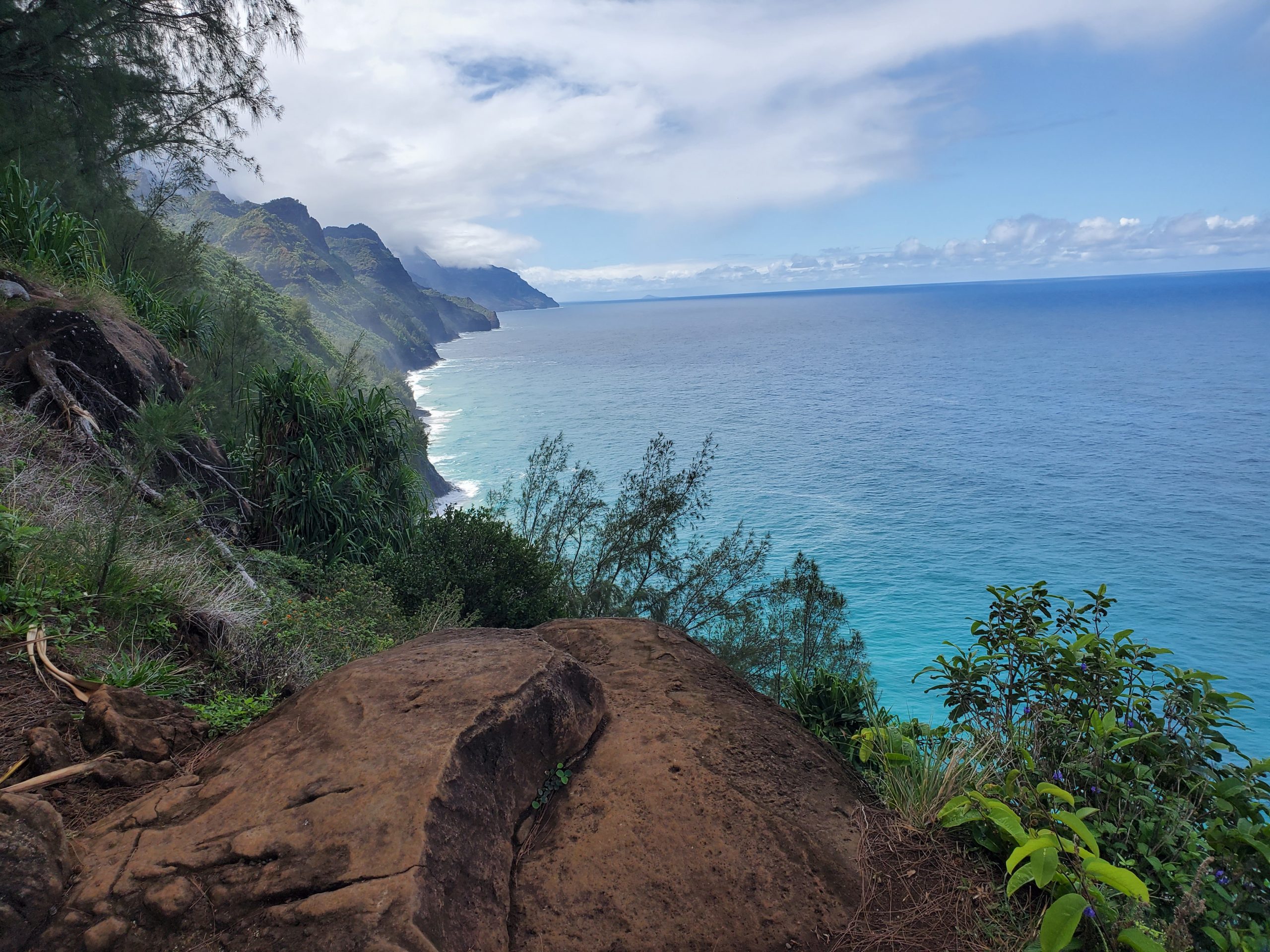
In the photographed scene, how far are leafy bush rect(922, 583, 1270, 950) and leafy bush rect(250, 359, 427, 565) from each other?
1108 centimetres

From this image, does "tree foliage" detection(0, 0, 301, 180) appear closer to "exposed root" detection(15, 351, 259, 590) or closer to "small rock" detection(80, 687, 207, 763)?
"exposed root" detection(15, 351, 259, 590)

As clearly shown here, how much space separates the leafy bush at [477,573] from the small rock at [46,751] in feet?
27.0

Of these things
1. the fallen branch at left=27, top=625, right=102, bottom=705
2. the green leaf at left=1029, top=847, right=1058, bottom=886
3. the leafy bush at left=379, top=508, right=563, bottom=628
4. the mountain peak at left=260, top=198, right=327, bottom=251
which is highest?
the mountain peak at left=260, top=198, right=327, bottom=251

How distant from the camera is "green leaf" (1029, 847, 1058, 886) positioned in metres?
2.71

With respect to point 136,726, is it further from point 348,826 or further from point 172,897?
point 348,826

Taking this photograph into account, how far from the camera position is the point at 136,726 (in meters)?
3.32

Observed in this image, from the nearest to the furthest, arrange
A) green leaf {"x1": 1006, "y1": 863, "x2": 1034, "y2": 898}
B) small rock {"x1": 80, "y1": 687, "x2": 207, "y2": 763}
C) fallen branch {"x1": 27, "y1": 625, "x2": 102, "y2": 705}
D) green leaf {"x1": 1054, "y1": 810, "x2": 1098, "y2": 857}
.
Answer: green leaf {"x1": 1054, "y1": 810, "x2": 1098, "y2": 857}
green leaf {"x1": 1006, "y1": 863, "x2": 1034, "y2": 898}
small rock {"x1": 80, "y1": 687, "x2": 207, "y2": 763}
fallen branch {"x1": 27, "y1": 625, "x2": 102, "y2": 705}

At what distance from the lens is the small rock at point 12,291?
799 cm

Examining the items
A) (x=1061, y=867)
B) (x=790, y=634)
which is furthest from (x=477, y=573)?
(x=790, y=634)

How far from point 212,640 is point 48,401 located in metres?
4.68

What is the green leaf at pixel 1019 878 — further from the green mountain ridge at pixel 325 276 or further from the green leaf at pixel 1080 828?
the green mountain ridge at pixel 325 276

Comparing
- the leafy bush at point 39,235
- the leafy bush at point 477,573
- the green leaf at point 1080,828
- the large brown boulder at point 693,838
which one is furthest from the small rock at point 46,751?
the leafy bush at point 39,235

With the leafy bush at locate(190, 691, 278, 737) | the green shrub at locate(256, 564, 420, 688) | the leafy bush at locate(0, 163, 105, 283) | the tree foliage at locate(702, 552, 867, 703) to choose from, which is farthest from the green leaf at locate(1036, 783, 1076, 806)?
the tree foliage at locate(702, 552, 867, 703)

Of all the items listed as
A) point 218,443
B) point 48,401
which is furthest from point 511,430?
point 48,401
